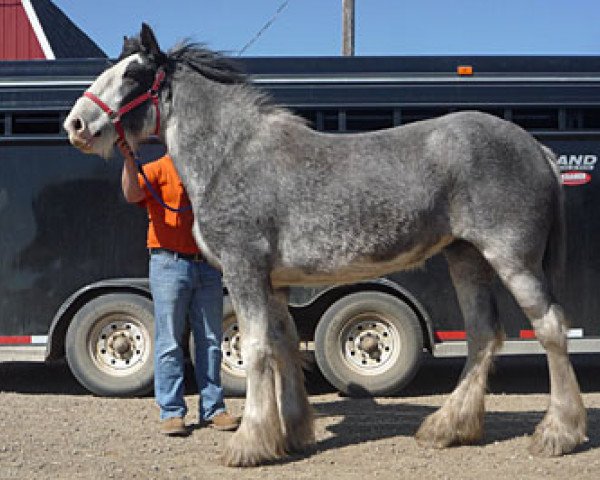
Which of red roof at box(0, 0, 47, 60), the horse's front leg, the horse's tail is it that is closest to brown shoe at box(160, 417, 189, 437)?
the horse's front leg

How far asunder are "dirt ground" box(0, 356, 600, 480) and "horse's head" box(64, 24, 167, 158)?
1.98 meters

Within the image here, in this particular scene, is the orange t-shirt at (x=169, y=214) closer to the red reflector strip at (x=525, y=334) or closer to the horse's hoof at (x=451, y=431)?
the horse's hoof at (x=451, y=431)

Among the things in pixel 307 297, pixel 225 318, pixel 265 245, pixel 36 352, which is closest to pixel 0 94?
pixel 36 352

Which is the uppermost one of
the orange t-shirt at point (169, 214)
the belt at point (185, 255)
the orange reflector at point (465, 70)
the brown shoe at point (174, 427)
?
the orange reflector at point (465, 70)

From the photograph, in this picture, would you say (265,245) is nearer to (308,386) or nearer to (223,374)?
(223,374)

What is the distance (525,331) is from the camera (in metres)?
7.33

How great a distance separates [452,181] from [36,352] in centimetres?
448

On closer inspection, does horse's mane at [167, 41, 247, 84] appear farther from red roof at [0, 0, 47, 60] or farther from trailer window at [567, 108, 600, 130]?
red roof at [0, 0, 47, 60]

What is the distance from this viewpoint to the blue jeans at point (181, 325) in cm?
550

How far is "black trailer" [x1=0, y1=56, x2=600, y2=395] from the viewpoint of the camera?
731 cm

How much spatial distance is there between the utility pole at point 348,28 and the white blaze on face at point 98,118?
9.44 metres

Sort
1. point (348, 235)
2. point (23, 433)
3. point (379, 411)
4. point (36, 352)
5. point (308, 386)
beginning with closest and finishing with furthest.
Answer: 1. point (348, 235)
2. point (23, 433)
3. point (379, 411)
4. point (36, 352)
5. point (308, 386)

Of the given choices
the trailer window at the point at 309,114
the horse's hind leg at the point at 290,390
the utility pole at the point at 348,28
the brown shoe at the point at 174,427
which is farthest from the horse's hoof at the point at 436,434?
the utility pole at the point at 348,28

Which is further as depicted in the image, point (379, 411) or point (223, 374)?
point (223, 374)
